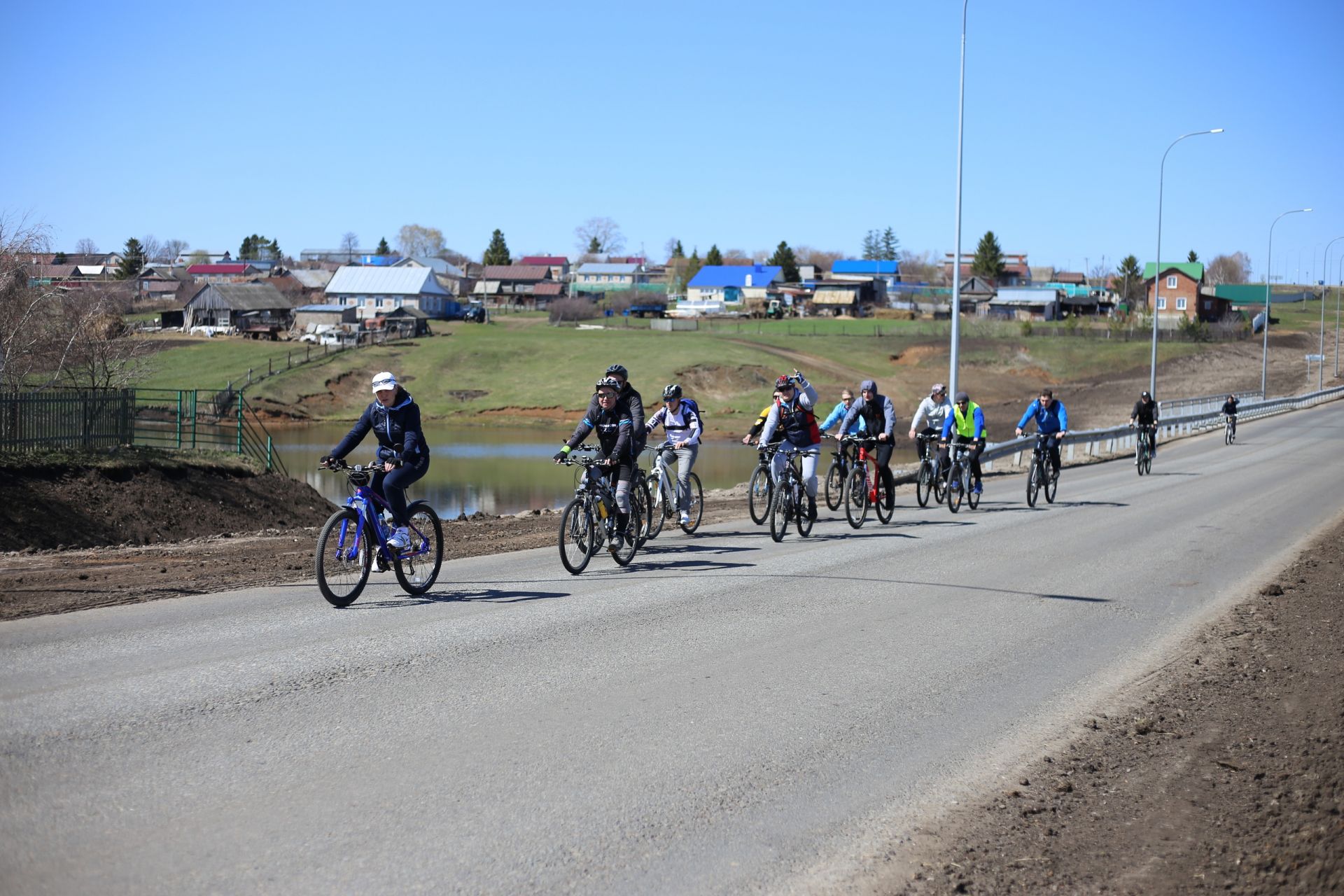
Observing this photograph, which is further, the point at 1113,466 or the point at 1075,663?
the point at 1113,466

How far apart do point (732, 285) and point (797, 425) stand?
13847 cm

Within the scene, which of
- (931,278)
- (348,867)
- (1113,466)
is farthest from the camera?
(931,278)

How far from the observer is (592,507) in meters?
12.7

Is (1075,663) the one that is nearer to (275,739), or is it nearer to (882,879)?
(882,879)

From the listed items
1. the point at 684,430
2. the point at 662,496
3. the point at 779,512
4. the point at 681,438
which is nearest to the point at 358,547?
the point at 662,496

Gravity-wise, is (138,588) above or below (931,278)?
below

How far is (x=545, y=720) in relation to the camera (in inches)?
277

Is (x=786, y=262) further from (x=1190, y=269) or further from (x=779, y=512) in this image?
(x=779, y=512)

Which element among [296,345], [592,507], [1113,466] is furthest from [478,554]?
[296,345]

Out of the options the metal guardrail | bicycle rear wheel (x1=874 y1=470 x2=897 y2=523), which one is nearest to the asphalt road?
bicycle rear wheel (x1=874 y1=470 x2=897 y2=523)

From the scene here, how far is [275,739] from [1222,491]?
24432 mm

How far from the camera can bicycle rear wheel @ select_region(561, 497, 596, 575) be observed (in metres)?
12.4

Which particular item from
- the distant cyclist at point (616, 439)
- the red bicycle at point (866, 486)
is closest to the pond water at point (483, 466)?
the red bicycle at point (866, 486)

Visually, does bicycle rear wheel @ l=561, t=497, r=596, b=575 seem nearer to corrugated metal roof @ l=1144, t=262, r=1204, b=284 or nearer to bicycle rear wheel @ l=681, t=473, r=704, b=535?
bicycle rear wheel @ l=681, t=473, r=704, b=535
